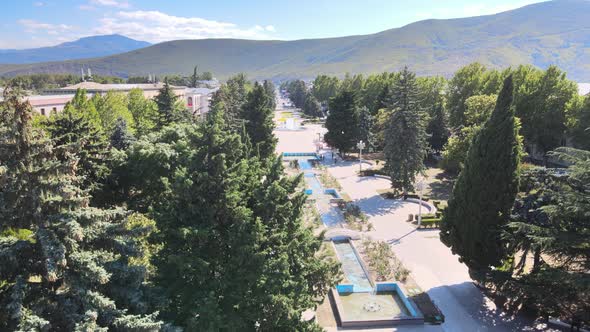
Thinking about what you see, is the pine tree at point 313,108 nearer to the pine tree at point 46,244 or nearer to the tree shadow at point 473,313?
the tree shadow at point 473,313

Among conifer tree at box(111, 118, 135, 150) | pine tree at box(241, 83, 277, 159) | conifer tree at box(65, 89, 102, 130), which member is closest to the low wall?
conifer tree at box(111, 118, 135, 150)

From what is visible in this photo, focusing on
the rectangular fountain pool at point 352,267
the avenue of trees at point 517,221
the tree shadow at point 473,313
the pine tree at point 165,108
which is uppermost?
the pine tree at point 165,108

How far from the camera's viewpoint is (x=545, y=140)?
40844 millimetres

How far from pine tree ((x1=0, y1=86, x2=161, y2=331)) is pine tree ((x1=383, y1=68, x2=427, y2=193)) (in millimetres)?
27350

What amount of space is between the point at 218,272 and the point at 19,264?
4.63 m

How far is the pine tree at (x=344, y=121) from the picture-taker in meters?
47.9

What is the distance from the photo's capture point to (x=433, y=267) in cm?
2028

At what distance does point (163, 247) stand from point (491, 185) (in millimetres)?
12719

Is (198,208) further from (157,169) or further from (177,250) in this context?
(157,169)

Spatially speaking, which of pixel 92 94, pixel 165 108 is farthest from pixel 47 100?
pixel 165 108

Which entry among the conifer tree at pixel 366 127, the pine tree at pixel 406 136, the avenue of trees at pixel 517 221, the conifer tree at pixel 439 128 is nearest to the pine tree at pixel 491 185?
the avenue of trees at pixel 517 221

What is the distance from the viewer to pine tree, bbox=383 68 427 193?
3238 centimetres

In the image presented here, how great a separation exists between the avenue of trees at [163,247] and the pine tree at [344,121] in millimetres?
36313

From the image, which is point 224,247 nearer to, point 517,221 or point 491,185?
point 491,185
